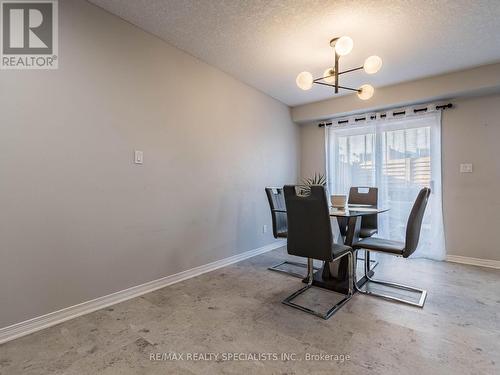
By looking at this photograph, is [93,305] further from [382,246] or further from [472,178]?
[472,178]

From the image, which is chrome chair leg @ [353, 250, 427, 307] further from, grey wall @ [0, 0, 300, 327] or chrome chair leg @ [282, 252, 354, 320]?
grey wall @ [0, 0, 300, 327]

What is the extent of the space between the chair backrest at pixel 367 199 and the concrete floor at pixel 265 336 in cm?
98

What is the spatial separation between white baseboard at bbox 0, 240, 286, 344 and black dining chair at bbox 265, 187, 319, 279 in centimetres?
73

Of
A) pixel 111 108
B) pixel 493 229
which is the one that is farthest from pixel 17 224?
pixel 493 229

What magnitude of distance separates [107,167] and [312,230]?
1.80 metres

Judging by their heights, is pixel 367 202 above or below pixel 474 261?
above

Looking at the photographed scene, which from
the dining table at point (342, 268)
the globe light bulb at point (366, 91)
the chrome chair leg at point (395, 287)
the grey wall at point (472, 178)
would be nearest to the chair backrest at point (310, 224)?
the dining table at point (342, 268)

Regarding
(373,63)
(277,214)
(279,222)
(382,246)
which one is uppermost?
(373,63)

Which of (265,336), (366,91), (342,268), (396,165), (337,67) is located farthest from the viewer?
(396,165)

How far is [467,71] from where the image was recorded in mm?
3129

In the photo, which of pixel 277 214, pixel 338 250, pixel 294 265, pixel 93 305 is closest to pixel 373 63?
pixel 338 250

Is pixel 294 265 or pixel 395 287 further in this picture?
pixel 294 265

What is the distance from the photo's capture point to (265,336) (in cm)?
177

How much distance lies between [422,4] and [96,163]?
9.48 ft
